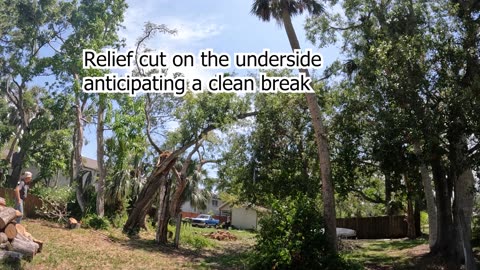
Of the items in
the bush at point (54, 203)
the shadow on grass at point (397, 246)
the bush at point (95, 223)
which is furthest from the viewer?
the bush at point (54, 203)

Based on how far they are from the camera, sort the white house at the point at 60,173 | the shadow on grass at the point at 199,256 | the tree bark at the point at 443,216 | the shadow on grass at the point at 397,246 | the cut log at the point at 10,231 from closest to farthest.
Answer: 1. the cut log at the point at 10,231
2. the shadow on grass at the point at 199,256
3. the tree bark at the point at 443,216
4. the shadow on grass at the point at 397,246
5. the white house at the point at 60,173

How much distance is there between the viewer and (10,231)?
30.5ft

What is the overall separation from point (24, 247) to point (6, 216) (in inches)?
33.2

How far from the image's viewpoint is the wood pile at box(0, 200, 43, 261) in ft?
29.5

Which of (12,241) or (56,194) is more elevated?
(56,194)

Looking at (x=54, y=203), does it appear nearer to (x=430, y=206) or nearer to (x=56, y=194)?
(x=56, y=194)

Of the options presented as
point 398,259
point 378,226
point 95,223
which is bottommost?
point 378,226

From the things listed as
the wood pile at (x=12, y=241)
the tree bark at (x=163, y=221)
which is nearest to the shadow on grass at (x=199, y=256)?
the tree bark at (x=163, y=221)

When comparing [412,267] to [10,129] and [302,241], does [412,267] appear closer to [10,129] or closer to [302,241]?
[302,241]

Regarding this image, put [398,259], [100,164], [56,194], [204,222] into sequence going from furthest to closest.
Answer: [204,222] → [100,164] → [56,194] → [398,259]

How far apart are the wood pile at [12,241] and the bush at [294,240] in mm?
5585

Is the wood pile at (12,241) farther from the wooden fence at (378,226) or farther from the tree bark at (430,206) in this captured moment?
the wooden fence at (378,226)

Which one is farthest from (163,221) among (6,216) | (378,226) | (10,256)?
(378,226)

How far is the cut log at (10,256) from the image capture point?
8.76 meters
